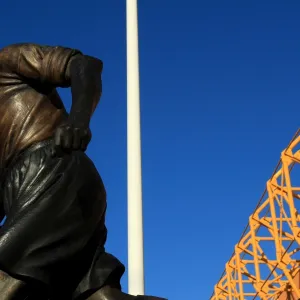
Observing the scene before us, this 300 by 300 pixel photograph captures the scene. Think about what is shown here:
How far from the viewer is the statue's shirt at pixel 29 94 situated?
3.29 m

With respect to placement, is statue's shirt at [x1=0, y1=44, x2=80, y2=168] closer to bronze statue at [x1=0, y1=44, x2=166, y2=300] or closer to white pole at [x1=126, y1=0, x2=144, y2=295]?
bronze statue at [x1=0, y1=44, x2=166, y2=300]

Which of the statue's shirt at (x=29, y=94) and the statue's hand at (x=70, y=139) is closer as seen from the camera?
the statue's hand at (x=70, y=139)

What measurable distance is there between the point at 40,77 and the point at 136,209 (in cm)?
138

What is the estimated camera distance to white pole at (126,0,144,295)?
14.2ft

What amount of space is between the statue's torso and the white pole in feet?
4.00

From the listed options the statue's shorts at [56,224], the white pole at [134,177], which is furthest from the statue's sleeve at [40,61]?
the white pole at [134,177]

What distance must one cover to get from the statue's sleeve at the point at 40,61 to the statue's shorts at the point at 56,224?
1.08 ft

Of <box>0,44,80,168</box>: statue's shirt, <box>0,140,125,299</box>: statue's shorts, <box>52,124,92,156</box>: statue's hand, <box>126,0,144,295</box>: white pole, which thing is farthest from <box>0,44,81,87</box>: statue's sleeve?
<box>126,0,144,295</box>: white pole

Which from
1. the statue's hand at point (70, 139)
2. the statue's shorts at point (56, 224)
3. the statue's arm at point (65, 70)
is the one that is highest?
the statue's arm at point (65, 70)

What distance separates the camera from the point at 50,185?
122 inches

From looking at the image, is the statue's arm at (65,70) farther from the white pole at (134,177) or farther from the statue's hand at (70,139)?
the white pole at (134,177)

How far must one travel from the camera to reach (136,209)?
445 cm

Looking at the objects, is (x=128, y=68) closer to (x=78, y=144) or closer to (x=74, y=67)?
(x=74, y=67)

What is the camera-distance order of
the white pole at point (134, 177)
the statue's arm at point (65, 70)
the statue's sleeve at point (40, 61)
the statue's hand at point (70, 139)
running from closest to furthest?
the statue's hand at point (70, 139) < the statue's arm at point (65, 70) < the statue's sleeve at point (40, 61) < the white pole at point (134, 177)
